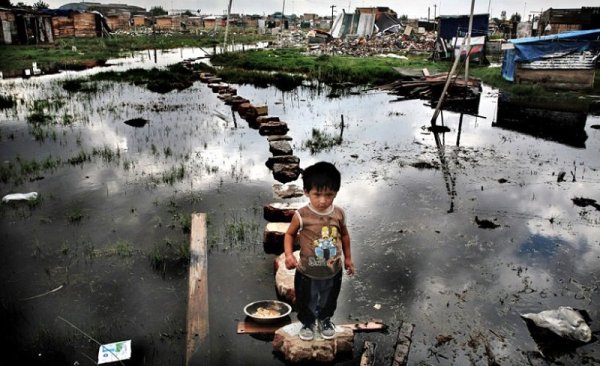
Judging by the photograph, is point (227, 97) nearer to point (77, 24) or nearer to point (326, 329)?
point (326, 329)

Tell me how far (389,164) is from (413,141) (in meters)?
2.07

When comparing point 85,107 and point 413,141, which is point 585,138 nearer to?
point 413,141

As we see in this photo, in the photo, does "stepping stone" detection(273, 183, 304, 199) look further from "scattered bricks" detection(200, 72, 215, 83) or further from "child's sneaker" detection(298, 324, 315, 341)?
"scattered bricks" detection(200, 72, 215, 83)

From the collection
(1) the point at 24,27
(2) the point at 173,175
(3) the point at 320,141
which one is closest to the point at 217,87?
(3) the point at 320,141

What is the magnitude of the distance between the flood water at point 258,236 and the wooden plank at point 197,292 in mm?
84

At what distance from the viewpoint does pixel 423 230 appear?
5895 mm

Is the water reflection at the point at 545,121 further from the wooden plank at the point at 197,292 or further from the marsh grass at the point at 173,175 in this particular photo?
the wooden plank at the point at 197,292

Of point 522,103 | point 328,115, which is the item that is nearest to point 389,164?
point 328,115

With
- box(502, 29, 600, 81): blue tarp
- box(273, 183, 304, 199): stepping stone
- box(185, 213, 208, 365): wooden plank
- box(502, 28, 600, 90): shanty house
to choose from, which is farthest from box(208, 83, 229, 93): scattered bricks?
box(502, 29, 600, 81): blue tarp

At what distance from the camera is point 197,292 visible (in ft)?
14.4

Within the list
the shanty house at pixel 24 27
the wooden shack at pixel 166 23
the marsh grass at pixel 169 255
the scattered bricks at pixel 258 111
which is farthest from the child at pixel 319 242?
the wooden shack at pixel 166 23

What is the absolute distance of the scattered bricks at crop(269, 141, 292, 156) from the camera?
29.0 feet

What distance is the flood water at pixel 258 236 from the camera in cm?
382

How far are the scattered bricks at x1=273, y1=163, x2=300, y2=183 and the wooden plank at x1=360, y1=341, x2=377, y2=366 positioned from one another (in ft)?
14.7
